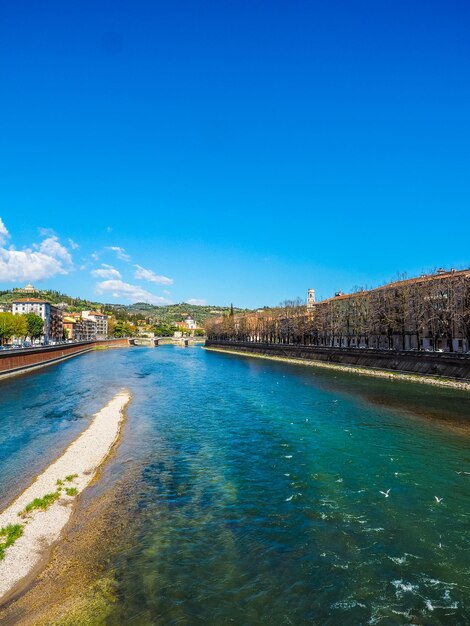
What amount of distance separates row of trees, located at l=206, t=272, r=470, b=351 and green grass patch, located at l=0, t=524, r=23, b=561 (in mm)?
63626

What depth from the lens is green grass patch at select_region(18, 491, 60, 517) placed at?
51.4 ft

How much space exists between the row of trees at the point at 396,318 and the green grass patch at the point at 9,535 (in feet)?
209

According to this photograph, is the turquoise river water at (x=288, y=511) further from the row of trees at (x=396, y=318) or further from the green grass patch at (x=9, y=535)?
the row of trees at (x=396, y=318)

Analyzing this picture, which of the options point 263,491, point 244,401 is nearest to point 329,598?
point 263,491

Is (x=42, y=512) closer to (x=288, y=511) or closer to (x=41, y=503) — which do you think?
(x=41, y=503)

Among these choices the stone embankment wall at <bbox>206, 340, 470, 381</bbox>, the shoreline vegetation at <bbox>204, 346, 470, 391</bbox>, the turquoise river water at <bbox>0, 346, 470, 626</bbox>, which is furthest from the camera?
the stone embankment wall at <bbox>206, 340, 470, 381</bbox>

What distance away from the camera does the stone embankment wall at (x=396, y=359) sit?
Result: 5278 centimetres

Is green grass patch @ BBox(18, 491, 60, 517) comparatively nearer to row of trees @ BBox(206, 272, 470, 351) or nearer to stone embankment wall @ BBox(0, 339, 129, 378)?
stone embankment wall @ BBox(0, 339, 129, 378)

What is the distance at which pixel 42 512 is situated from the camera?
51.5 ft

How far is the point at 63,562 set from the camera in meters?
12.4

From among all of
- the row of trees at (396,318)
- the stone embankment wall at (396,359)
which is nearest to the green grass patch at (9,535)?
the stone embankment wall at (396,359)

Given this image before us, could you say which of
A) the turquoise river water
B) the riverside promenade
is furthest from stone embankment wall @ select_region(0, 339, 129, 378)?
the riverside promenade

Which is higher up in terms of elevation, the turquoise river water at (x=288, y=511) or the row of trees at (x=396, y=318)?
the row of trees at (x=396, y=318)

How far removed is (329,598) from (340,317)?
103762 mm
